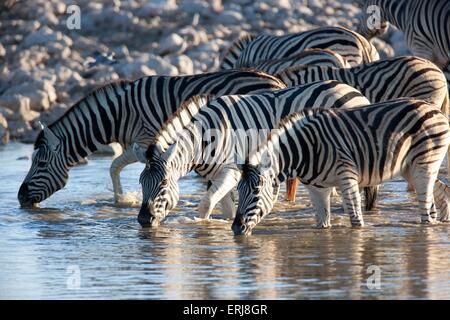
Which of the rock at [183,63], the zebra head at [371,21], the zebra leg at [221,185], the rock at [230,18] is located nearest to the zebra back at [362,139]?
the zebra leg at [221,185]

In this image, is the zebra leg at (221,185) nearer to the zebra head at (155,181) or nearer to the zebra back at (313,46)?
the zebra head at (155,181)

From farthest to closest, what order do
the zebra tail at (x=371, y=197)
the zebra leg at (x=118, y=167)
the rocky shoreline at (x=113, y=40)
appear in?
1. the rocky shoreline at (x=113, y=40)
2. the zebra leg at (x=118, y=167)
3. the zebra tail at (x=371, y=197)

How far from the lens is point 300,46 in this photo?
18203 mm

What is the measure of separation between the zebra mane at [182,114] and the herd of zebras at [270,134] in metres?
0.01

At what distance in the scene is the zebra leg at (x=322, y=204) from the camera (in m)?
13.1

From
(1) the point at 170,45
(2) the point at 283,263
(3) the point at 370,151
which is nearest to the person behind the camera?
(2) the point at 283,263

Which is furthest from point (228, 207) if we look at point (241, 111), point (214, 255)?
point (214, 255)

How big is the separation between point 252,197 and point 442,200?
2.06 metres

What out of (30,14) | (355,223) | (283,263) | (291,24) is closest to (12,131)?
(30,14)

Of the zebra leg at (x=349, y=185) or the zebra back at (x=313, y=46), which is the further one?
the zebra back at (x=313, y=46)

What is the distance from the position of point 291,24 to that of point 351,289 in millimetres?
13422

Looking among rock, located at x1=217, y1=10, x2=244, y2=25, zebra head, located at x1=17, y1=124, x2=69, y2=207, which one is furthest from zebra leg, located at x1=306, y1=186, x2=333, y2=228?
rock, located at x1=217, y1=10, x2=244, y2=25
